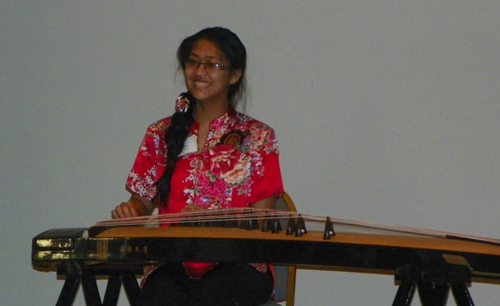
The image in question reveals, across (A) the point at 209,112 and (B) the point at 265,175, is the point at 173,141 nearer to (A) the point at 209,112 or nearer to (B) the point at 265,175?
(A) the point at 209,112

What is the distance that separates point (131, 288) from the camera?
2.45m

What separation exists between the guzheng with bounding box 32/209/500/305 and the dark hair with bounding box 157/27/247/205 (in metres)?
0.49

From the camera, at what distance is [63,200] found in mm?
3197

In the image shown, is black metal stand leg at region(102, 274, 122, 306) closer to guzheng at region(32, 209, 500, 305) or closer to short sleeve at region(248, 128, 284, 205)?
guzheng at region(32, 209, 500, 305)

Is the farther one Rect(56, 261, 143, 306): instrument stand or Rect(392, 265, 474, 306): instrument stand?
Rect(56, 261, 143, 306): instrument stand

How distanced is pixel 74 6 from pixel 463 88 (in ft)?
4.73

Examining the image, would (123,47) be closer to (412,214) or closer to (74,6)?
(74,6)

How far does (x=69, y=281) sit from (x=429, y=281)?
833mm

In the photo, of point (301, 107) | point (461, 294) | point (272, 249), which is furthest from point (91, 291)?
point (301, 107)

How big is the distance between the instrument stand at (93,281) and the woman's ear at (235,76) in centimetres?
64

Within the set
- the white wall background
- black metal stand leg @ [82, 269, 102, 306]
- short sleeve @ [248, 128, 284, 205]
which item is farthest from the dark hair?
black metal stand leg @ [82, 269, 102, 306]

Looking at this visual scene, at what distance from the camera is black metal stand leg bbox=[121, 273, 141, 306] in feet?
7.97

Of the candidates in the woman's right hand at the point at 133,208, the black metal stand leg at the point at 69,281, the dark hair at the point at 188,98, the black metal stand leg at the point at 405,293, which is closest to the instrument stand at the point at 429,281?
the black metal stand leg at the point at 405,293

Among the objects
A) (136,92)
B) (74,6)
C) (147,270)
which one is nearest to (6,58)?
(74,6)
